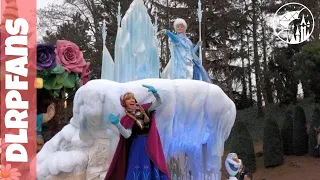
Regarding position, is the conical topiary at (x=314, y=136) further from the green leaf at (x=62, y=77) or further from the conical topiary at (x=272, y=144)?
the green leaf at (x=62, y=77)

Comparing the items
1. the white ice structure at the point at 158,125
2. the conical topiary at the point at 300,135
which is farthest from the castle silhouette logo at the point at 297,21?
the white ice structure at the point at 158,125

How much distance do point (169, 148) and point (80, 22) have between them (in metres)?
13.8

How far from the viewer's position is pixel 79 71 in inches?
243

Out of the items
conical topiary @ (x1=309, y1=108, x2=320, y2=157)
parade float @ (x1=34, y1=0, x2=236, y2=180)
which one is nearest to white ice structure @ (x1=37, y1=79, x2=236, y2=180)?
parade float @ (x1=34, y1=0, x2=236, y2=180)

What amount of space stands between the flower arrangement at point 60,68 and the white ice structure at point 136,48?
817mm

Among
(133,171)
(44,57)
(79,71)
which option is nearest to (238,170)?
(133,171)

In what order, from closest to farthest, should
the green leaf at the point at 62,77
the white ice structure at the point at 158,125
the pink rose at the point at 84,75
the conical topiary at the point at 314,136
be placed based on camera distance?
the green leaf at the point at 62,77
the white ice structure at the point at 158,125
the pink rose at the point at 84,75
the conical topiary at the point at 314,136

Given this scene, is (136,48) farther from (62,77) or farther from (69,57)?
(62,77)

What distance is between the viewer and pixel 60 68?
228 inches

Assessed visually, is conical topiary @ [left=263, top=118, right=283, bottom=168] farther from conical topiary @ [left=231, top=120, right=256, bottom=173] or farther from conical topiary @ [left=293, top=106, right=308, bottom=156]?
conical topiary @ [left=293, top=106, right=308, bottom=156]

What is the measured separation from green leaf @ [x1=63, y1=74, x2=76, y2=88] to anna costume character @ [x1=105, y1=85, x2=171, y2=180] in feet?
3.41

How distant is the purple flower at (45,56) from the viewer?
17.6 feet

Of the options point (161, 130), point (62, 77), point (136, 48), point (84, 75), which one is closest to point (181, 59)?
point (136, 48)

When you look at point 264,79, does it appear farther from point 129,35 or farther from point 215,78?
point 129,35
